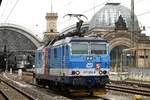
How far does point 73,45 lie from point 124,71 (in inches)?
1423

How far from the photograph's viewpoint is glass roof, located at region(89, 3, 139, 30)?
133m

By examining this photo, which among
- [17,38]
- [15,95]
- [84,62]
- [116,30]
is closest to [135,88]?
[15,95]

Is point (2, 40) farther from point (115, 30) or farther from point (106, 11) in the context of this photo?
point (115, 30)

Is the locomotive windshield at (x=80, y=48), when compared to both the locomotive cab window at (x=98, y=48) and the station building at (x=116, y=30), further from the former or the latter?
the station building at (x=116, y=30)

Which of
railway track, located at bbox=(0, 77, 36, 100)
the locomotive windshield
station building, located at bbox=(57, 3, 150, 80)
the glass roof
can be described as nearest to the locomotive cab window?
the locomotive windshield

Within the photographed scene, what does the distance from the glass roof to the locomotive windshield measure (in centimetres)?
10224

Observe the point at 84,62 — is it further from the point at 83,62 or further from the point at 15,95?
the point at 15,95

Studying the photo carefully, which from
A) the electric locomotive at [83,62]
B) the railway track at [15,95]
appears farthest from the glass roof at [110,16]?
the electric locomotive at [83,62]

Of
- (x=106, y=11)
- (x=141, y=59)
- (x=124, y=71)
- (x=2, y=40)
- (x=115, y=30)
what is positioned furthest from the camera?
(x=2, y=40)

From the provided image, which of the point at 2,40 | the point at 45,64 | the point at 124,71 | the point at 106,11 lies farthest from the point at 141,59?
the point at 2,40

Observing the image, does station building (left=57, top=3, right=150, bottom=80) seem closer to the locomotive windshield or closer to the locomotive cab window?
the locomotive cab window

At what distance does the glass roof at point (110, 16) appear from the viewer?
133m

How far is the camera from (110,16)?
137750mm

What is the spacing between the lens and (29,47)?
188125 millimetres
